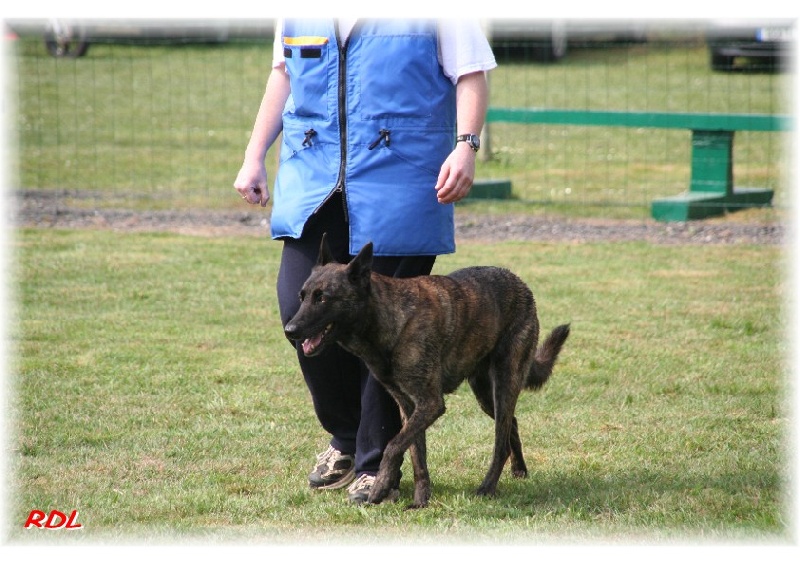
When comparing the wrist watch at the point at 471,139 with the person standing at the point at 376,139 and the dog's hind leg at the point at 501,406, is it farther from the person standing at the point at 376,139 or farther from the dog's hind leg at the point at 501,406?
the dog's hind leg at the point at 501,406

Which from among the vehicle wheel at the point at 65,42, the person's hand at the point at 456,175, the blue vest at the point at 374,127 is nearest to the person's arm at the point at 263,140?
the blue vest at the point at 374,127

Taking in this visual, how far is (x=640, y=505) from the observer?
15.3ft

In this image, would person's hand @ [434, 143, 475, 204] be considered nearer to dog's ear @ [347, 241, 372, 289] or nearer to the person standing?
the person standing

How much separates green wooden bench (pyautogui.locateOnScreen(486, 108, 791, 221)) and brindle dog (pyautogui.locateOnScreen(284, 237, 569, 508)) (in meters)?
6.91

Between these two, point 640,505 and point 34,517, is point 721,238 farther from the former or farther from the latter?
point 34,517

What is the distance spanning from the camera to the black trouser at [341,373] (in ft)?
15.5

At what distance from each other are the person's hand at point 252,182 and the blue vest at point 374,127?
0.75ft

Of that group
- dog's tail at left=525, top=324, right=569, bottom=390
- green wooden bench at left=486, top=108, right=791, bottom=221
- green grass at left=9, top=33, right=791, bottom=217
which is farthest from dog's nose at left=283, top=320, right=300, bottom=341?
green grass at left=9, top=33, right=791, bottom=217

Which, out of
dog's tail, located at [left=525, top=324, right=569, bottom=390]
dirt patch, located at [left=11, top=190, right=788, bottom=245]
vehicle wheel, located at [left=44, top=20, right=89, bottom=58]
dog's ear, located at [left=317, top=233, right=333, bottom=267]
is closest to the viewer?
dog's ear, located at [left=317, top=233, right=333, bottom=267]

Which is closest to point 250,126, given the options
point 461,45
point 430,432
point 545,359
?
point 430,432

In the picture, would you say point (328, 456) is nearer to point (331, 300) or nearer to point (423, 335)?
point (423, 335)

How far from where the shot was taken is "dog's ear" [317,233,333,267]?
446 cm

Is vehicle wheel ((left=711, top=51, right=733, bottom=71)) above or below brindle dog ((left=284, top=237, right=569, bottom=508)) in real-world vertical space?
above
